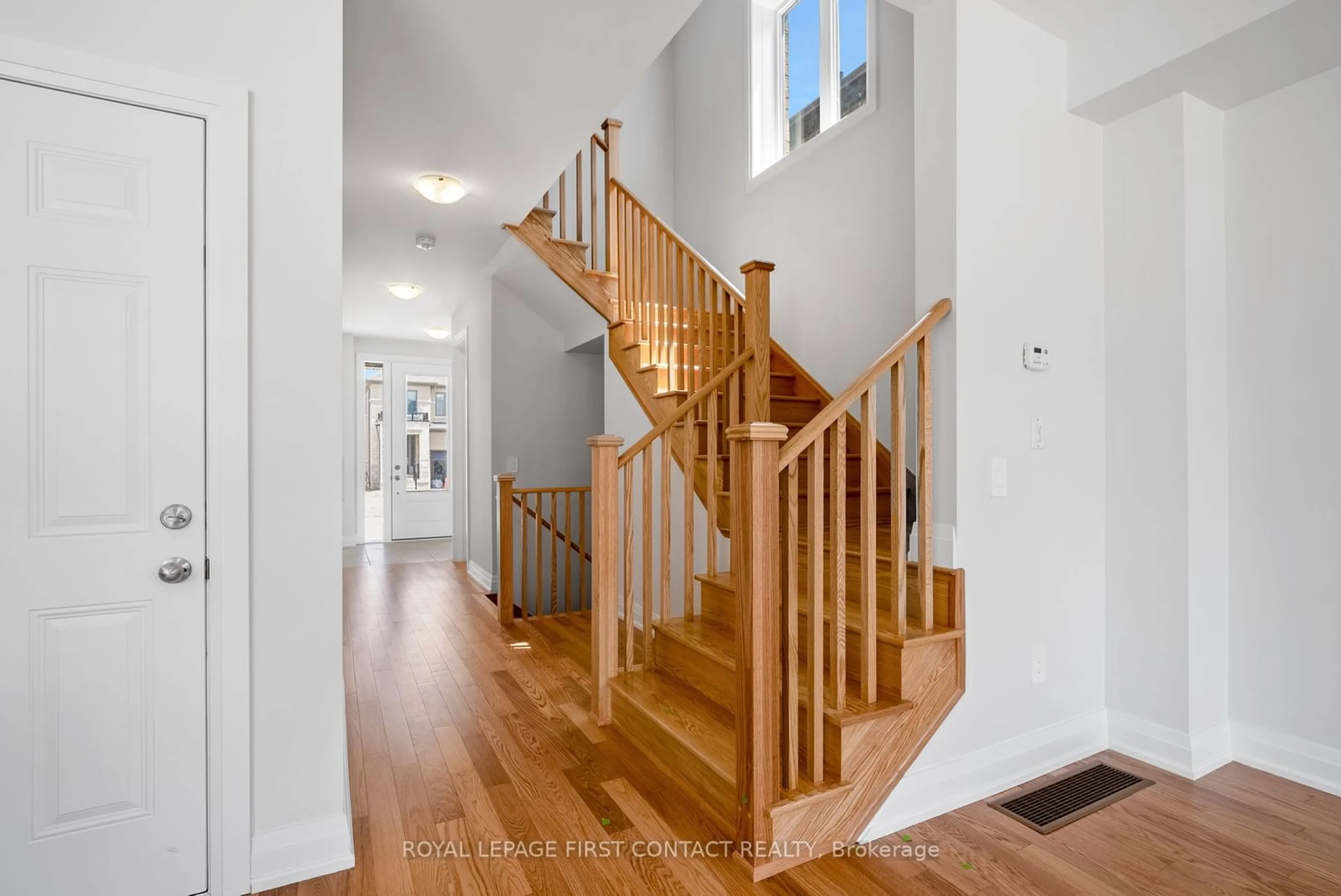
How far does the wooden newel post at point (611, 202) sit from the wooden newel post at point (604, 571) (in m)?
2.17

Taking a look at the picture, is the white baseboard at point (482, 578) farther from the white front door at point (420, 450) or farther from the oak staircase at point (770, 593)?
the white front door at point (420, 450)

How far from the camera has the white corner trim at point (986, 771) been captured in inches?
79.9

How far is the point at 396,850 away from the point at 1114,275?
3268mm

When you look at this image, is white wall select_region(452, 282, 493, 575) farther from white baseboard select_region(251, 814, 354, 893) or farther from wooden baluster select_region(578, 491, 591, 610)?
white baseboard select_region(251, 814, 354, 893)

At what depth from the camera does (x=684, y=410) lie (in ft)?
9.80

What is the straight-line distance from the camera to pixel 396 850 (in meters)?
1.91

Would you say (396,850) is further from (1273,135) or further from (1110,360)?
(1273,135)

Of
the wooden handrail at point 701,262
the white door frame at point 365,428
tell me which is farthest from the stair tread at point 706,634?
the white door frame at point 365,428

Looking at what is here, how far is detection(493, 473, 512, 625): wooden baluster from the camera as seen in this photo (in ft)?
14.9

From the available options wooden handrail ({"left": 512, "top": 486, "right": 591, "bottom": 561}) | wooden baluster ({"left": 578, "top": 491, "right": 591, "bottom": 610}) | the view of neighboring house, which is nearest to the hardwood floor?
the view of neighboring house

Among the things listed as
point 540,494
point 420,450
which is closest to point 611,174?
point 540,494

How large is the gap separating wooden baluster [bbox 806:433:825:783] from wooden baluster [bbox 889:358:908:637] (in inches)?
10.9

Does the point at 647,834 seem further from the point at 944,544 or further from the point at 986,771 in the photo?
the point at 944,544

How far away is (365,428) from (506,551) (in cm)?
488
